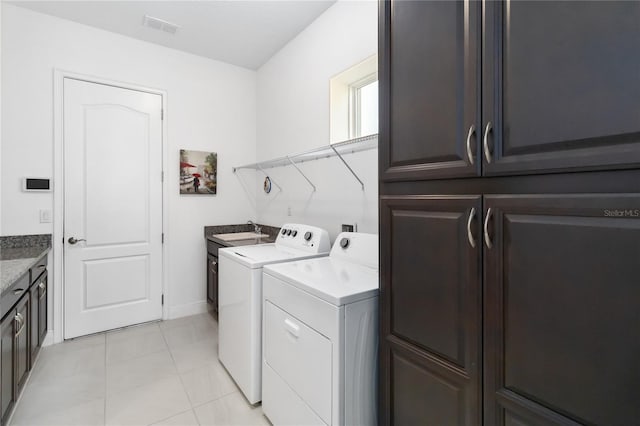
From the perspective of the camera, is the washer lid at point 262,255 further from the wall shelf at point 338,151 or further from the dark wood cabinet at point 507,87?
the dark wood cabinet at point 507,87

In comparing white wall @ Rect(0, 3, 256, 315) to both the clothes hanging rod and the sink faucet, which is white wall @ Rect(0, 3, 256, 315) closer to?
the sink faucet

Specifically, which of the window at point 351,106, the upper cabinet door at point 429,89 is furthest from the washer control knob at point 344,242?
the window at point 351,106

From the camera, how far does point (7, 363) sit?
1518 mm

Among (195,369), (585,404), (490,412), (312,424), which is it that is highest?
(585,404)

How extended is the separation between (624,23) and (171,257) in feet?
11.7

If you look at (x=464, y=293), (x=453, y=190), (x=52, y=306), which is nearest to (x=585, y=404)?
(x=464, y=293)

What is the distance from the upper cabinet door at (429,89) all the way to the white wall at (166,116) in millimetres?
2667

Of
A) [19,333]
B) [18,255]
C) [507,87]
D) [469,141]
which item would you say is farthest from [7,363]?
[507,87]

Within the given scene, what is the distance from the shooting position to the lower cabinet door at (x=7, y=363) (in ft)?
4.76

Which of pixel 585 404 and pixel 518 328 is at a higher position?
pixel 518 328

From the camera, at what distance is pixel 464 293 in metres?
1.01

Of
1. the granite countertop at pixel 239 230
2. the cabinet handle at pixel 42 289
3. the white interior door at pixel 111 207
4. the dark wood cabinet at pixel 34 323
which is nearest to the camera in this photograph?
the dark wood cabinet at pixel 34 323

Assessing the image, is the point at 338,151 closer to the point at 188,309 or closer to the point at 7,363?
the point at 7,363

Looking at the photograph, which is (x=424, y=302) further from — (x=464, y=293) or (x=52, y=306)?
(x=52, y=306)
